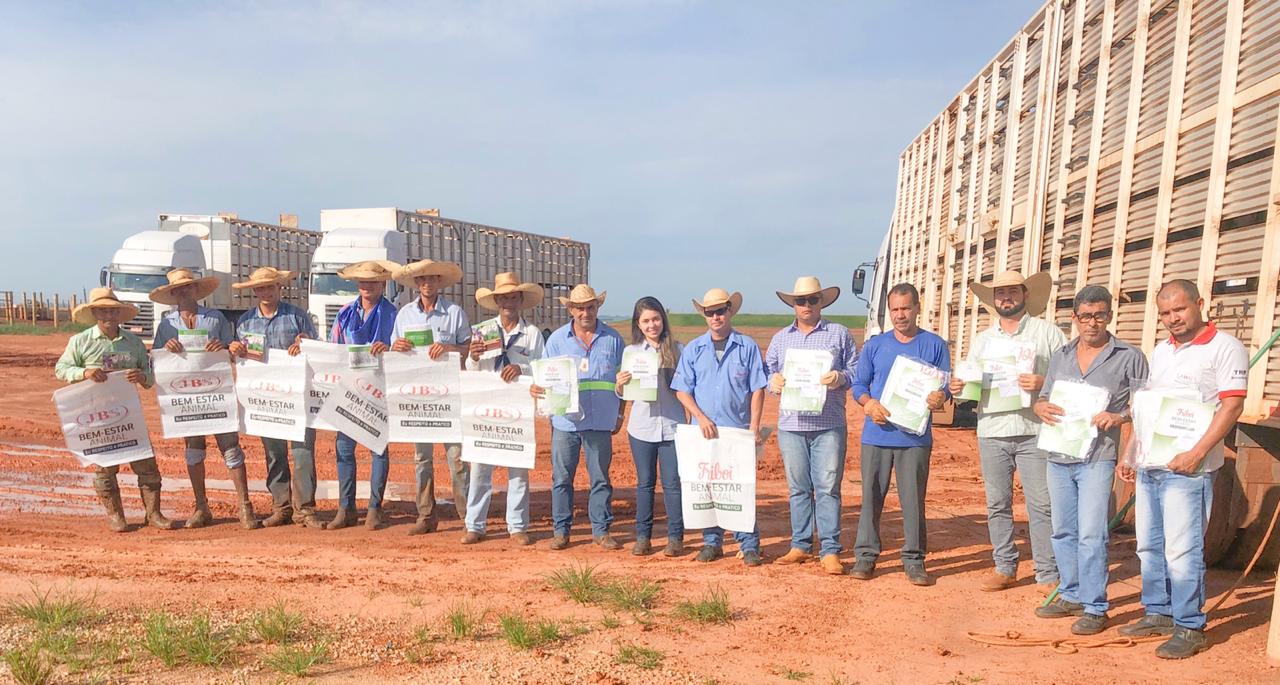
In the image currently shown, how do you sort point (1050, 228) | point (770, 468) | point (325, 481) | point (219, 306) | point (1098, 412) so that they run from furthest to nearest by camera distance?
1. point (219, 306)
2. point (770, 468)
3. point (325, 481)
4. point (1050, 228)
5. point (1098, 412)

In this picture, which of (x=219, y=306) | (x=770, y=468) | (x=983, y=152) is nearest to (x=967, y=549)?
(x=770, y=468)

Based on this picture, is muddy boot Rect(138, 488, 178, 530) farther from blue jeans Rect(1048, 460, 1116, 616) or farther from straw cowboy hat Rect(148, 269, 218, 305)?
blue jeans Rect(1048, 460, 1116, 616)

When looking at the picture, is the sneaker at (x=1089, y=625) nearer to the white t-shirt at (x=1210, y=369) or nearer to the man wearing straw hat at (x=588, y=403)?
the white t-shirt at (x=1210, y=369)

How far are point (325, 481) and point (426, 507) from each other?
306 cm

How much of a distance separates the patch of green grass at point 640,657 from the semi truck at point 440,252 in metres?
16.3

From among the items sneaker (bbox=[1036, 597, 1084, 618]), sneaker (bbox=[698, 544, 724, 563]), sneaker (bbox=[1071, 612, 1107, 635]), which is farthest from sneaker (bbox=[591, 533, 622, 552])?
sneaker (bbox=[1071, 612, 1107, 635])

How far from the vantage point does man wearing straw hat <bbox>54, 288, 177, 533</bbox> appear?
7344 millimetres

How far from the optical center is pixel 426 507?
7641mm

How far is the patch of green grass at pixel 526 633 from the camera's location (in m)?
4.98

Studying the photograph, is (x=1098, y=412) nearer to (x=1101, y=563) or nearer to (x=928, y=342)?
(x=1101, y=563)

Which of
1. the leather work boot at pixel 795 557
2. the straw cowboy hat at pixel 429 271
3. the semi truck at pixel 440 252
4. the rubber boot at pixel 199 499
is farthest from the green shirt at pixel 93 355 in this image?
the semi truck at pixel 440 252

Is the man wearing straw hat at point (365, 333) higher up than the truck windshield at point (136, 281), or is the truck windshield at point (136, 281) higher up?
the truck windshield at point (136, 281)

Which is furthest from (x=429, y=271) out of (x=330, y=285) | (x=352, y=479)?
(x=330, y=285)

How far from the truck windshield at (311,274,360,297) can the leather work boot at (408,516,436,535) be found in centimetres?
1511
